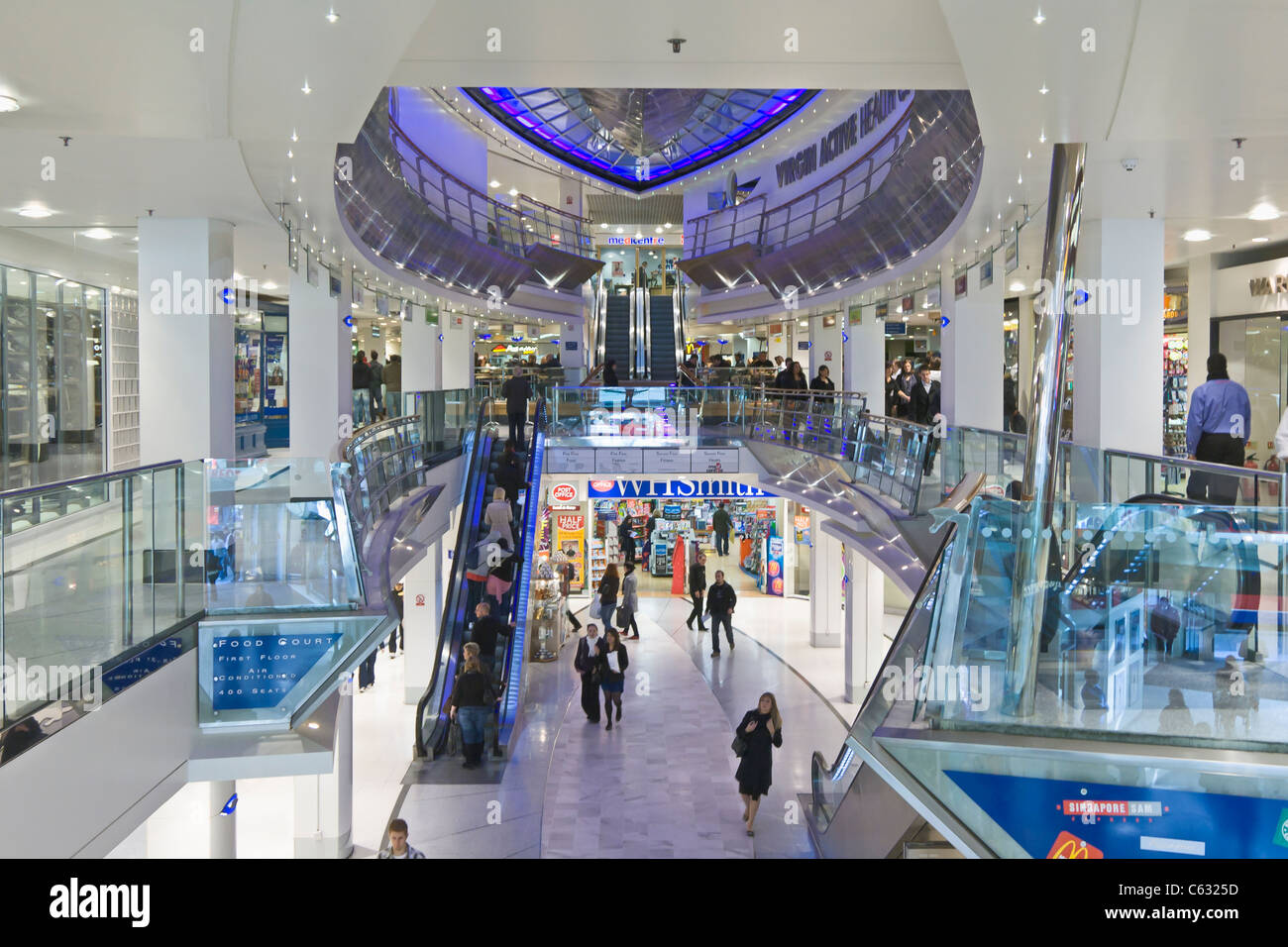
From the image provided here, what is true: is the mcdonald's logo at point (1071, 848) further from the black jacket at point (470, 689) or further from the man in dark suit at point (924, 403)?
the man in dark suit at point (924, 403)

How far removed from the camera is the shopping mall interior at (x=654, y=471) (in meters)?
4.36

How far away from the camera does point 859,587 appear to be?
17547 mm

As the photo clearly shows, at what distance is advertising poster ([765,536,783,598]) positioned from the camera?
24.4 meters

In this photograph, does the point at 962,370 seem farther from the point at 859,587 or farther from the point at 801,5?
the point at 801,5

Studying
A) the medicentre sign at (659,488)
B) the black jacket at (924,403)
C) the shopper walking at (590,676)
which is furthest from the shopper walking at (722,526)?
the shopper walking at (590,676)

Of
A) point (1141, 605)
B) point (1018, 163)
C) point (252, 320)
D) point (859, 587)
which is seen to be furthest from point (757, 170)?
point (1141, 605)

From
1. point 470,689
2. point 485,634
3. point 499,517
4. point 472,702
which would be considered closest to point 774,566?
point 499,517

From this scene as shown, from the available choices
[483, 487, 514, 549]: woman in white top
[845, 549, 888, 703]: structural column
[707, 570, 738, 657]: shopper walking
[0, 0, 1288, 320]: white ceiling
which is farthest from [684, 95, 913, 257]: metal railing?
[0, 0, 1288, 320]: white ceiling

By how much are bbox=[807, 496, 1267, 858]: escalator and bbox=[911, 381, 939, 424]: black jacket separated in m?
11.5

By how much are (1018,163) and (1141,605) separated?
205 inches

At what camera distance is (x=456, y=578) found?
49.1 feet

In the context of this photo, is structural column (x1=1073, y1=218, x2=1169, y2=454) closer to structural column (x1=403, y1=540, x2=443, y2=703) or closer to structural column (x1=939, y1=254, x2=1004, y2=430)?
structural column (x1=939, y1=254, x2=1004, y2=430)

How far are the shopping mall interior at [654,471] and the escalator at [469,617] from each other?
0.26 feet

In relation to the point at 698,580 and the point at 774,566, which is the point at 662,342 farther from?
the point at 698,580
